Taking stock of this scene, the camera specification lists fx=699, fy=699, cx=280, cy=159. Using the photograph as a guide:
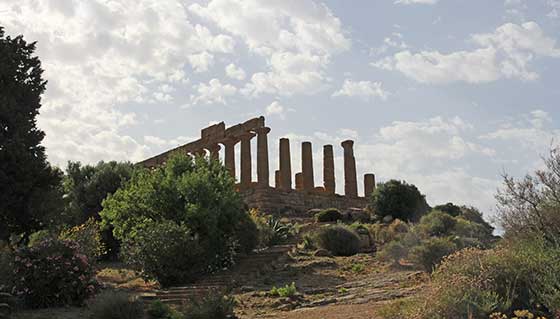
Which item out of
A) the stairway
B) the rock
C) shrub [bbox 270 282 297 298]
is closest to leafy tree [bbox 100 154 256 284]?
the stairway

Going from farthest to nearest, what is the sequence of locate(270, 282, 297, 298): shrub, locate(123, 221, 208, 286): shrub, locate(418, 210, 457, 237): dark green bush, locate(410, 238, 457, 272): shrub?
locate(418, 210, 457, 237): dark green bush → locate(123, 221, 208, 286): shrub → locate(410, 238, 457, 272): shrub → locate(270, 282, 297, 298): shrub

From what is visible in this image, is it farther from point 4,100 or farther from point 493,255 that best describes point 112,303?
point 4,100

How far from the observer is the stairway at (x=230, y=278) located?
62.0ft

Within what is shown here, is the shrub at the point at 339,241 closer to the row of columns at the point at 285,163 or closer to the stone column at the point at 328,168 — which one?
the row of columns at the point at 285,163

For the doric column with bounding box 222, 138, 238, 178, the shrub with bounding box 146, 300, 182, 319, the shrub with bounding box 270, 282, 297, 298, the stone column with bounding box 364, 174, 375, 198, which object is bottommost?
the shrub with bounding box 146, 300, 182, 319

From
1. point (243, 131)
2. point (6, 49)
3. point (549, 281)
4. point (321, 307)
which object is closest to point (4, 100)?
point (6, 49)

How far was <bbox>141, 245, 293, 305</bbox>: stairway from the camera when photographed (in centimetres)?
1889

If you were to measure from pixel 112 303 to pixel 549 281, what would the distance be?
8876 millimetres

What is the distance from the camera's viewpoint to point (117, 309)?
48.6 feet

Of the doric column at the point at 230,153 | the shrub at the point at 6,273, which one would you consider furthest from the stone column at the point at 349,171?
the shrub at the point at 6,273

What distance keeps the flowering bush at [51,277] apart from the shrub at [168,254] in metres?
4.26

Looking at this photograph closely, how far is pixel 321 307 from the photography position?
16172mm

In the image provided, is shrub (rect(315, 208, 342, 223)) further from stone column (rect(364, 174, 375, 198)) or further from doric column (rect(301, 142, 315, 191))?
stone column (rect(364, 174, 375, 198))

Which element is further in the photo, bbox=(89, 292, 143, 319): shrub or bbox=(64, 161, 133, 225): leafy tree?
bbox=(64, 161, 133, 225): leafy tree
